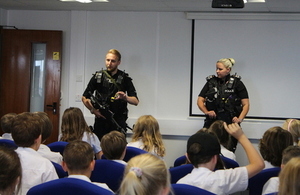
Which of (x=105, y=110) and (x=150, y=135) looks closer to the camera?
(x=150, y=135)

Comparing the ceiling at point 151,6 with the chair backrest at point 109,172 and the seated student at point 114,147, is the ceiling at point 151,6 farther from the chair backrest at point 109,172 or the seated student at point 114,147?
the chair backrest at point 109,172

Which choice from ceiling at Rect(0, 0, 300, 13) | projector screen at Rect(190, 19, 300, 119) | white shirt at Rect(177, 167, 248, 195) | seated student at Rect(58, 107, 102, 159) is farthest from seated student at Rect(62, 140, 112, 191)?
projector screen at Rect(190, 19, 300, 119)

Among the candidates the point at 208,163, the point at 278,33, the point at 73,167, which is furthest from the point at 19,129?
the point at 278,33

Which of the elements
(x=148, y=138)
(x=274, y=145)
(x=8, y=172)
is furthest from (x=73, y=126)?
(x=8, y=172)

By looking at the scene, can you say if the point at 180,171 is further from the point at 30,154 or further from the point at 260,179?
the point at 30,154

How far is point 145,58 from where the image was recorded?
709cm

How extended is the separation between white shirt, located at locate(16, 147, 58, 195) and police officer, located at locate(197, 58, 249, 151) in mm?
3265

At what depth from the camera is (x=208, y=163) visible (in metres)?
2.59

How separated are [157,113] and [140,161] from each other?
5.22 m

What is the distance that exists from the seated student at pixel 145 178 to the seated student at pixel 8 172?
1.93 feet

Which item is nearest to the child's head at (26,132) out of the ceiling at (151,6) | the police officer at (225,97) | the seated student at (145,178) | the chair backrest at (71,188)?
the chair backrest at (71,188)

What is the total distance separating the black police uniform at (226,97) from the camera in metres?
5.79

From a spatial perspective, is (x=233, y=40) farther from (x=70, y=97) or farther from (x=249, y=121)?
(x=70, y=97)

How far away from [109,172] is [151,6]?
414 centimetres
